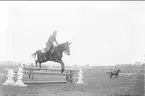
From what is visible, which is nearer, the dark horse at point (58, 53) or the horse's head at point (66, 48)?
the dark horse at point (58, 53)

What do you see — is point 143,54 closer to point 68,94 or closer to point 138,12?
point 138,12

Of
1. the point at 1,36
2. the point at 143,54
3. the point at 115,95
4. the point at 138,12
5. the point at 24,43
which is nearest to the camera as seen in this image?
the point at 115,95

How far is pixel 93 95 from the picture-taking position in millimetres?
14367

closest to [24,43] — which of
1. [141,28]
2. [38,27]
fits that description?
[38,27]

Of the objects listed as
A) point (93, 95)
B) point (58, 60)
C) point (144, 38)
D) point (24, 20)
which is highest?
point (24, 20)

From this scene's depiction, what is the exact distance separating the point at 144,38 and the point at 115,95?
6815mm

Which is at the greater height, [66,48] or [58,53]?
[66,48]

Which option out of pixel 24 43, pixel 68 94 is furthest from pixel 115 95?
pixel 24 43

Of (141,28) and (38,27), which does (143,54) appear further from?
(38,27)

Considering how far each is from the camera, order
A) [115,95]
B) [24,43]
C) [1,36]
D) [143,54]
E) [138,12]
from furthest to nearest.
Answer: [24,43]
[143,54]
[138,12]
[1,36]
[115,95]

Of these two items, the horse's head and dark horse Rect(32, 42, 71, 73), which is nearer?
dark horse Rect(32, 42, 71, 73)

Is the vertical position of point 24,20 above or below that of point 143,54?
above

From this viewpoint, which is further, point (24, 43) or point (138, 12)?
point (24, 43)

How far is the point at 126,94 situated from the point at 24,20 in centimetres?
884
